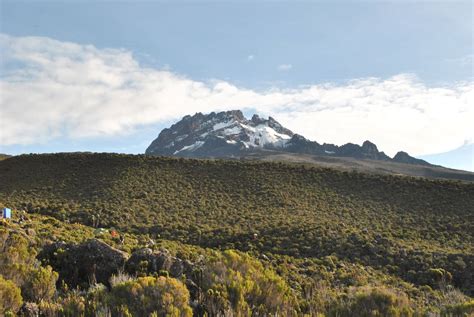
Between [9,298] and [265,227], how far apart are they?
2365 centimetres

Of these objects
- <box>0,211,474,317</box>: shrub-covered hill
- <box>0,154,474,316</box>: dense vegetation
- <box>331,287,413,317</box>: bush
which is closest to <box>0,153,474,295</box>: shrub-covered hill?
<box>0,154,474,316</box>: dense vegetation

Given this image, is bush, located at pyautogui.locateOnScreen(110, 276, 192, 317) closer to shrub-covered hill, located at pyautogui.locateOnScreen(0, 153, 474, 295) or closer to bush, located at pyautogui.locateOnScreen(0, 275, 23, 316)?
bush, located at pyautogui.locateOnScreen(0, 275, 23, 316)

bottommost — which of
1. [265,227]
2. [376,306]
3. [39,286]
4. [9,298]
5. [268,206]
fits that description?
[265,227]

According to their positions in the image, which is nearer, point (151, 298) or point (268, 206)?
point (151, 298)

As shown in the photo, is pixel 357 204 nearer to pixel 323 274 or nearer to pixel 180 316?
pixel 323 274

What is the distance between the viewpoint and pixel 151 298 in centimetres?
795

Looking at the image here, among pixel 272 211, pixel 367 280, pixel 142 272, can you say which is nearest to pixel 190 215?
pixel 272 211

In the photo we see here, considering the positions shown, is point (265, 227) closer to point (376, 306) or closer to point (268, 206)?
point (268, 206)

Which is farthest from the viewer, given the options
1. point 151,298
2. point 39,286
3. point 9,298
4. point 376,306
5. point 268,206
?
point 268,206

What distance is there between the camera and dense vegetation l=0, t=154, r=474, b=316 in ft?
30.7

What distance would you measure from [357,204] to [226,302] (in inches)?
1357

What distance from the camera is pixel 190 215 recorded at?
3434 centimetres

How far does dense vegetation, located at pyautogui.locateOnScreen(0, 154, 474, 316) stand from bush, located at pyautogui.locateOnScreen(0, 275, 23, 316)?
0.49 ft

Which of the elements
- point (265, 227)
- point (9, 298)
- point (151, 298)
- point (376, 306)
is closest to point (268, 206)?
point (265, 227)
